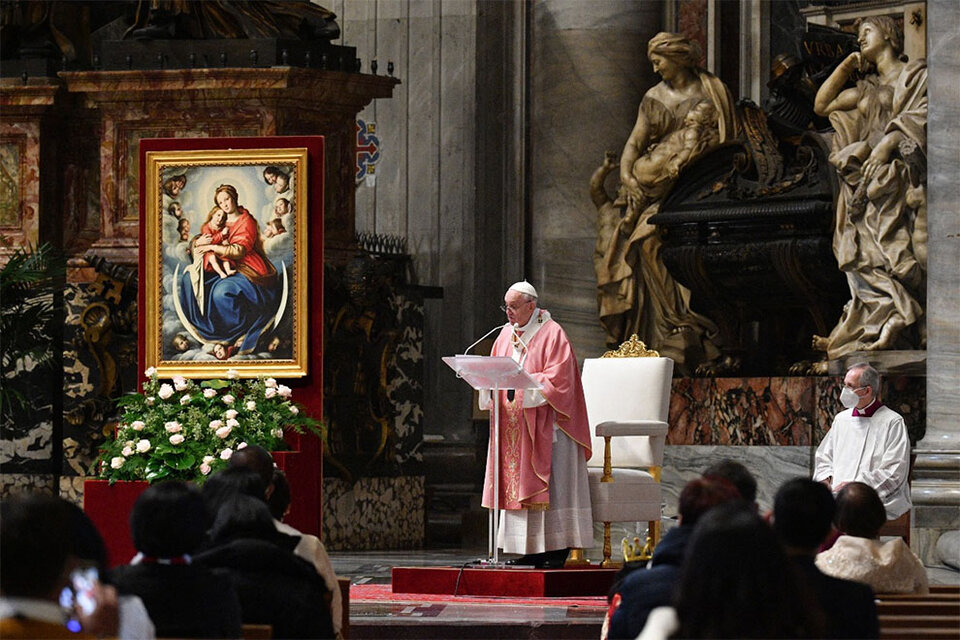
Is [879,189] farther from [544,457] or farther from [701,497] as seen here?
[701,497]

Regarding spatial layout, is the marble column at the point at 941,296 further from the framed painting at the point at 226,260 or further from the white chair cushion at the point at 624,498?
the framed painting at the point at 226,260

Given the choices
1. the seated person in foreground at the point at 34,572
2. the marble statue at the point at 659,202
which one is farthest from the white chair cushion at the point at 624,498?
the seated person in foreground at the point at 34,572

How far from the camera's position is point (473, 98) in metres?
14.1

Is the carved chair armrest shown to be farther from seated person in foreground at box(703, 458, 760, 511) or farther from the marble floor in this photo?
seated person in foreground at box(703, 458, 760, 511)

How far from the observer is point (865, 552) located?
554cm

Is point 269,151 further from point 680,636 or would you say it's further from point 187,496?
point 680,636

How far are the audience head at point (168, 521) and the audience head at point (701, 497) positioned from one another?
1.17 meters

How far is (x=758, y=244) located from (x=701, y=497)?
770cm

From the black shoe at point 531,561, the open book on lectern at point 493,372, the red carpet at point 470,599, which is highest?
the open book on lectern at point 493,372

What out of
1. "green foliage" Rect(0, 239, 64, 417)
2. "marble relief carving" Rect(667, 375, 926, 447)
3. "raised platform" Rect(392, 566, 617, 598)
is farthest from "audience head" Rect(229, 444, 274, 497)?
"marble relief carving" Rect(667, 375, 926, 447)

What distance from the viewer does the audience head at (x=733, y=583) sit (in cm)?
345

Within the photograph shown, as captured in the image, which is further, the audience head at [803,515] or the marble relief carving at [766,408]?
the marble relief carving at [766,408]

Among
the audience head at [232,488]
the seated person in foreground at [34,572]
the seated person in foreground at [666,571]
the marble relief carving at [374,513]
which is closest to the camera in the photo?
the seated person in foreground at [34,572]

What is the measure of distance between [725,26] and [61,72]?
479 cm
